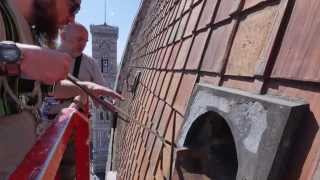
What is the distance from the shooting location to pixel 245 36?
2.27 m

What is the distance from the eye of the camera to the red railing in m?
1.29

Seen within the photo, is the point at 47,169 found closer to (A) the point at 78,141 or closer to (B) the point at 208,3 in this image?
(A) the point at 78,141

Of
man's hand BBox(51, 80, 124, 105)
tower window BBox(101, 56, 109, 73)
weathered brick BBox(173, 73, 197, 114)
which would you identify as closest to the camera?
man's hand BBox(51, 80, 124, 105)

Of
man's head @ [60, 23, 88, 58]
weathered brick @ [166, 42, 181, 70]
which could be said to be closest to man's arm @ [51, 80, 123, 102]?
man's head @ [60, 23, 88, 58]

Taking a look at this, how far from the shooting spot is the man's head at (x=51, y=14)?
7.41ft

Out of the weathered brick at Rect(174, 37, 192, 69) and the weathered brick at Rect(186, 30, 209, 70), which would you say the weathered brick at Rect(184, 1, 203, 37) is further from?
the weathered brick at Rect(186, 30, 209, 70)

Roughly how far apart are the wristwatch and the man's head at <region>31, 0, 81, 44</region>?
802 millimetres

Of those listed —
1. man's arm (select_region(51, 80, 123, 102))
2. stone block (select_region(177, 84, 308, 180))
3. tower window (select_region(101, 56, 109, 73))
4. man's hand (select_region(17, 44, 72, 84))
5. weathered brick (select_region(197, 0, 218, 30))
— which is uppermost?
weathered brick (select_region(197, 0, 218, 30))

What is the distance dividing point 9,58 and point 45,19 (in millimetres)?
865

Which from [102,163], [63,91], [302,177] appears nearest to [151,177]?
[63,91]

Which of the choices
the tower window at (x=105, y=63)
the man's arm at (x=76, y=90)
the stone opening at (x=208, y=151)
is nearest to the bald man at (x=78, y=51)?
the man's arm at (x=76, y=90)

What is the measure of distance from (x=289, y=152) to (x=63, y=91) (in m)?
2.00

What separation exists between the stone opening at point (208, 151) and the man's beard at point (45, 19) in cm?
98

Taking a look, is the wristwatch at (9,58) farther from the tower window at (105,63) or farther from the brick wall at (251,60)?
the tower window at (105,63)
